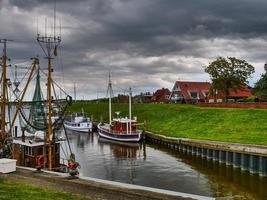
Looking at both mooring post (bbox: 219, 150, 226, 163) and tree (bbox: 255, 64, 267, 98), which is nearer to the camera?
mooring post (bbox: 219, 150, 226, 163)

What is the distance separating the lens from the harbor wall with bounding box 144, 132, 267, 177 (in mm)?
45312

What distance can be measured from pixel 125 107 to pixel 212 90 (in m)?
37.2

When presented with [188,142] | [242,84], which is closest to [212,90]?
[242,84]

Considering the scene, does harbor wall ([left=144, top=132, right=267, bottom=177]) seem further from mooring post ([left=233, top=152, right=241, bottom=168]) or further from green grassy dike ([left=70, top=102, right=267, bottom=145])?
green grassy dike ([left=70, top=102, right=267, bottom=145])

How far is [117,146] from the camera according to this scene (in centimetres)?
7938

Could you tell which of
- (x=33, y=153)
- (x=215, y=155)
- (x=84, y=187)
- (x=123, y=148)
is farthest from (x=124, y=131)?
(x=84, y=187)

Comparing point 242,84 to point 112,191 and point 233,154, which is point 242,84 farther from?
point 112,191

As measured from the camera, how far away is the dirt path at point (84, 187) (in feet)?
85.1

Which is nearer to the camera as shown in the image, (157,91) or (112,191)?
(112,191)

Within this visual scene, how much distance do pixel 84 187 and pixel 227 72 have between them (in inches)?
3486

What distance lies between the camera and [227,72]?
366ft

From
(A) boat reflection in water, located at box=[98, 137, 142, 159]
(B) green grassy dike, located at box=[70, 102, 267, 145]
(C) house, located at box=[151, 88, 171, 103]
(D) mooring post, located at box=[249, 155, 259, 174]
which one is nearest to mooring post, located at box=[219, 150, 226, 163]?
(B) green grassy dike, located at box=[70, 102, 267, 145]

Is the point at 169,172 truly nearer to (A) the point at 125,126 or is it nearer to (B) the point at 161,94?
(A) the point at 125,126

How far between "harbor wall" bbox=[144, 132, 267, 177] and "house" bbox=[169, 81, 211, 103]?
79.0 meters
